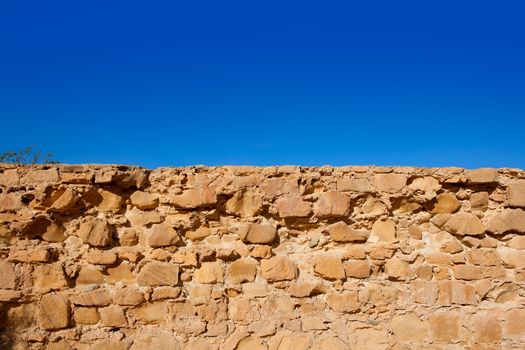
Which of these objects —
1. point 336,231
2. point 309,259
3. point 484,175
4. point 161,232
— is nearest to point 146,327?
point 161,232

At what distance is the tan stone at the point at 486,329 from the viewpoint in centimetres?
372

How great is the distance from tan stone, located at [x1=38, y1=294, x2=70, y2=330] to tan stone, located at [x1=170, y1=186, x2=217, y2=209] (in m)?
1.07

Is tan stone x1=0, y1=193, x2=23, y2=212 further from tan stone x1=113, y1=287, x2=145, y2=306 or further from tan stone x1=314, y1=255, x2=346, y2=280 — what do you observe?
tan stone x1=314, y1=255, x2=346, y2=280

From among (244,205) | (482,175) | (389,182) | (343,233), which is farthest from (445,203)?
(244,205)

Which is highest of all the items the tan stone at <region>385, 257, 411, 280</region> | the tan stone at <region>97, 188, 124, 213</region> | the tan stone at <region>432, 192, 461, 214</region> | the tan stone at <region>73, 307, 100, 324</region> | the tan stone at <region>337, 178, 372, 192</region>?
the tan stone at <region>337, 178, 372, 192</region>

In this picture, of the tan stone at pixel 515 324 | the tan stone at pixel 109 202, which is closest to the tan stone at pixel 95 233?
the tan stone at pixel 109 202

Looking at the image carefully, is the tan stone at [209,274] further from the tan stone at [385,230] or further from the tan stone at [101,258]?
the tan stone at [385,230]

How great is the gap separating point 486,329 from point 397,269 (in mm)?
792

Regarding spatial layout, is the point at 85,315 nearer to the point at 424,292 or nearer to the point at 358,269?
the point at 358,269

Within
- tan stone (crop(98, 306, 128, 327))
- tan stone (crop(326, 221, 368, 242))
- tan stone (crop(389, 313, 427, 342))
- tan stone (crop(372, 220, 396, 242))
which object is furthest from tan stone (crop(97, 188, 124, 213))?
tan stone (crop(389, 313, 427, 342))

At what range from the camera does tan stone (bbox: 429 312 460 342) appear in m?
3.72

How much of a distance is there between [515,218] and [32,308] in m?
3.67

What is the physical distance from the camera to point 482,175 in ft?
12.7

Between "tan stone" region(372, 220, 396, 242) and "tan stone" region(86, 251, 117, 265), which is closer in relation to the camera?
"tan stone" region(86, 251, 117, 265)
